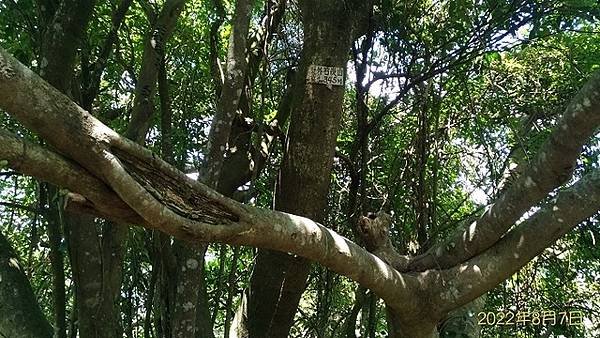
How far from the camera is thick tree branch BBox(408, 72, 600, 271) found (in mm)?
2160

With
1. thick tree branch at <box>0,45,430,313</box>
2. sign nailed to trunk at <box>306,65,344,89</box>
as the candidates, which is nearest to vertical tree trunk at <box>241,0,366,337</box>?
sign nailed to trunk at <box>306,65,344,89</box>

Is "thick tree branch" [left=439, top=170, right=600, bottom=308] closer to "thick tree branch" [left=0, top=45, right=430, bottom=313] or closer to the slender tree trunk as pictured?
"thick tree branch" [left=0, top=45, right=430, bottom=313]

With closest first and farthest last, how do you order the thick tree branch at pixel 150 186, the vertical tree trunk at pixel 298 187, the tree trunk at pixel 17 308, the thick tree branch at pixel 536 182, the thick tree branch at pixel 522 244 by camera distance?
the thick tree branch at pixel 150 186 < the thick tree branch at pixel 536 182 < the thick tree branch at pixel 522 244 < the tree trunk at pixel 17 308 < the vertical tree trunk at pixel 298 187

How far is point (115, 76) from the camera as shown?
4.27 metres

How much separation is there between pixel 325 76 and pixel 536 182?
1.07m

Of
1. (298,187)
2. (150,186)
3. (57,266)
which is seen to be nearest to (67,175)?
(150,186)

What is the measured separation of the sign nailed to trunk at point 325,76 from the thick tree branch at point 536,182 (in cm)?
89

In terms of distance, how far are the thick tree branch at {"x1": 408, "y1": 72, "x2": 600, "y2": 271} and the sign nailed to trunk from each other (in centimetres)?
89

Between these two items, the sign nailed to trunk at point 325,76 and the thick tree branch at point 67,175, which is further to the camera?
the sign nailed to trunk at point 325,76

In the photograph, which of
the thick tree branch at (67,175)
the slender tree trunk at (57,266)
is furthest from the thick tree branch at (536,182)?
the slender tree trunk at (57,266)

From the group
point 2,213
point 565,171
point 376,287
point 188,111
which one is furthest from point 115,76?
point 565,171

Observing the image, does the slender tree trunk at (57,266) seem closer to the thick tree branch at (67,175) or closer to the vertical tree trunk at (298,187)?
the vertical tree trunk at (298,187)

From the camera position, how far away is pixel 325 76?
287 cm

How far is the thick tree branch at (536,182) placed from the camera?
2.16 meters
